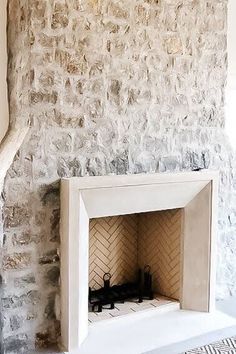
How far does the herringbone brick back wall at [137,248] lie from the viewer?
3834 mm

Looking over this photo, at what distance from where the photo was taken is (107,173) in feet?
10.9

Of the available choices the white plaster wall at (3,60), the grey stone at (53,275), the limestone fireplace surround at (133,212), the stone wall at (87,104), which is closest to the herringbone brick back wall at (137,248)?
the limestone fireplace surround at (133,212)

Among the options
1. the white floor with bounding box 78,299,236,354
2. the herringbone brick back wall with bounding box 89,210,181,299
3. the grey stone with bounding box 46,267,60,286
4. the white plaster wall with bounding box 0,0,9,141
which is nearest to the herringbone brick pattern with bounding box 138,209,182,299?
the herringbone brick back wall with bounding box 89,210,181,299

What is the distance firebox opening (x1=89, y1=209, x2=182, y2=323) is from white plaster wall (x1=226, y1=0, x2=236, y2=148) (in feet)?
2.92

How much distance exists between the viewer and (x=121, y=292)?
3.92 meters

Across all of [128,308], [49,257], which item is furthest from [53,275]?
[128,308]

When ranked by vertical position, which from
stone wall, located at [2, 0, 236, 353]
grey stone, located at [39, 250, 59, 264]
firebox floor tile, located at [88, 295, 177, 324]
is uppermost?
stone wall, located at [2, 0, 236, 353]

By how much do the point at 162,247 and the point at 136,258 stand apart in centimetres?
31

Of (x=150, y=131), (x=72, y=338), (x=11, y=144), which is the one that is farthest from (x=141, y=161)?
(x=72, y=338)

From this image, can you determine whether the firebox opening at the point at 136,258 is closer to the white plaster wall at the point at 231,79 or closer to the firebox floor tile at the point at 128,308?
the firebox floor tile at the point at 128,308

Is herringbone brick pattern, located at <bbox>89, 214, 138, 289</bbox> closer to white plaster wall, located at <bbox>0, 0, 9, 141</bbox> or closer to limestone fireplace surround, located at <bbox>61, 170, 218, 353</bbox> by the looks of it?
limestone fireplace surround, located at <bbox>61, 170, 218, 353</bbox>

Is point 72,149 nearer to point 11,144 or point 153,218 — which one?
point 11,144

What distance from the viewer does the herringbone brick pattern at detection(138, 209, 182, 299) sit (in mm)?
3820

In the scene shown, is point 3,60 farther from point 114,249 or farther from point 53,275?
point 114,249
